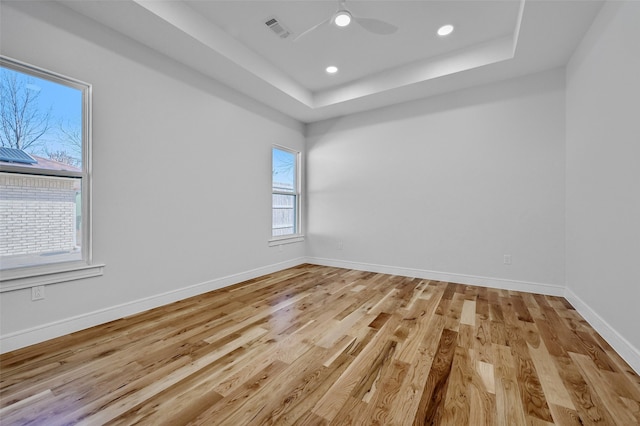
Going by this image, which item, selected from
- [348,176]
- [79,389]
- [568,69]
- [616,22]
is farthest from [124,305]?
[568,69]

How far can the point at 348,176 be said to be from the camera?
4.70 m

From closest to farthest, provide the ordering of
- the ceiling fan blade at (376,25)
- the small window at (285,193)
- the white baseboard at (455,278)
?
1. the ceiling fan blade at (376,25)
2. the white baseboard at (455,278)
3. the small window at (285,193)

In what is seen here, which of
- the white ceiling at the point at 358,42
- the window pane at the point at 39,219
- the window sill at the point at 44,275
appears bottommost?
the window sill at the point at 44,275

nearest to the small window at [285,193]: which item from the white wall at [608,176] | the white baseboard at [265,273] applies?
the white baseboard at [265,273]

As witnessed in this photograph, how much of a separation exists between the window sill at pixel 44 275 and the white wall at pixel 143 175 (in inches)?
2.2

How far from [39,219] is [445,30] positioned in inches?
163

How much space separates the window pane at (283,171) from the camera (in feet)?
14.9

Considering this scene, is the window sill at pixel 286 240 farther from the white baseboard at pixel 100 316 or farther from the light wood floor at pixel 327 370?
the light wood floor at pixel 327 370

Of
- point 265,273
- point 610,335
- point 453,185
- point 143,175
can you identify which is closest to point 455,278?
point 453,185

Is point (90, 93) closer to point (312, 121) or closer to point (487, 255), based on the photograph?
point (312, 121)

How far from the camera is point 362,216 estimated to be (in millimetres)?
4559

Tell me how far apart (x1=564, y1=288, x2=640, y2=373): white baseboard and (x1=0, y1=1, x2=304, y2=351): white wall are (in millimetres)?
3711

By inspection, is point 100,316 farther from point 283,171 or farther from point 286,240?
Result: point 283,171

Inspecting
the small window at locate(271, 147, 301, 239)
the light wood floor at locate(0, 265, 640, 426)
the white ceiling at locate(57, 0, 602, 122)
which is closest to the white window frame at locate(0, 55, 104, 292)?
the light wood floor at locate(0, 265, 640, 426)
